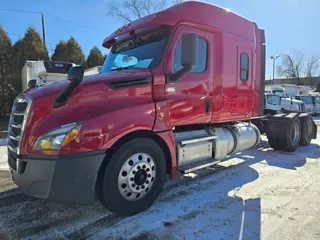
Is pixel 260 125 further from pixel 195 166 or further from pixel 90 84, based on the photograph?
pixel 90 84

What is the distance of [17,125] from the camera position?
11.3ft

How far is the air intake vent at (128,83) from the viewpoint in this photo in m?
3.63

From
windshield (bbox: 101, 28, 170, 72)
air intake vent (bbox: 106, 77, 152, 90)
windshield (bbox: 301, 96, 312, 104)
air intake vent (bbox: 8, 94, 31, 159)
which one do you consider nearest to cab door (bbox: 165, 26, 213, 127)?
windshield (bbox: 101, 28, 170, 72)

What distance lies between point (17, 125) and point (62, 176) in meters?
0.94

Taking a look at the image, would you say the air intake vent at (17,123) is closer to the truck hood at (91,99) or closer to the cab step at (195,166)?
the truck hood at (91,99)

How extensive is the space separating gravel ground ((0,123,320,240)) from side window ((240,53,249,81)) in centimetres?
203

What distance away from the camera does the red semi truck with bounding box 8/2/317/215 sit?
10.3 ft

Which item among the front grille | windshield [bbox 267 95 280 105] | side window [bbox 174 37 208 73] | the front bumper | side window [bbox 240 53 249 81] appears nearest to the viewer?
the front bumper

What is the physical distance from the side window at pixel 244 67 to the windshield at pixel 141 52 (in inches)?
83.6

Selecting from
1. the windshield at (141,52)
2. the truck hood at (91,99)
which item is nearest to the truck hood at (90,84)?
the truck hood at (91,99)

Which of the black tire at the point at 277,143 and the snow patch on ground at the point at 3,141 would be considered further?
the snow patch on ground at the point at 3,141

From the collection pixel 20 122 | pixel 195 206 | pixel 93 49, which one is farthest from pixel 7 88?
pixel 195 206

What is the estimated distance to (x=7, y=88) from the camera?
15180 mm

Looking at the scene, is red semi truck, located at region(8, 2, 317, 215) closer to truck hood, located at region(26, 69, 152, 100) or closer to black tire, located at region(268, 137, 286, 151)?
truck hood, located at region(26, 69, 152, 100)
